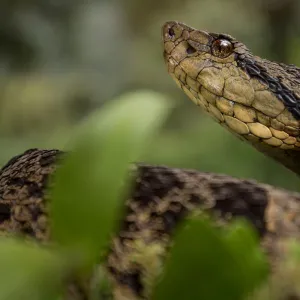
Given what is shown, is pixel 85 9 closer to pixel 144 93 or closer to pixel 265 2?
pixel 265 2

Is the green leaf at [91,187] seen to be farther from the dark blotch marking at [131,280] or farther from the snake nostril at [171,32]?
Result: the snake nostril at [171,32]

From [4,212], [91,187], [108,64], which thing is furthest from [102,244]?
[108,64]

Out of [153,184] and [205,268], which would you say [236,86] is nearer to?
[153,184]

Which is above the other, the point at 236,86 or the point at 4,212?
the point at 236,86

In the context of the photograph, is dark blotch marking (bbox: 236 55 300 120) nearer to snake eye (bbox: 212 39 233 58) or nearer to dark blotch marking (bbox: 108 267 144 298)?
snake eye (bbox: 212 39 233 58)

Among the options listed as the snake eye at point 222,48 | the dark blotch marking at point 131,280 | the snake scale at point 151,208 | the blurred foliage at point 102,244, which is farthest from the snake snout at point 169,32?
the blurred foliage at point 102,244
